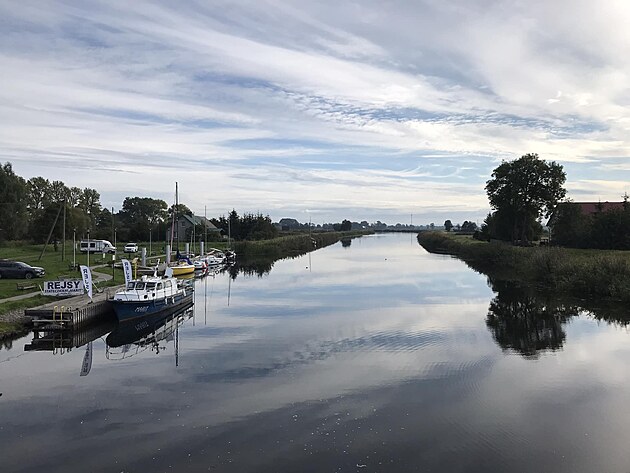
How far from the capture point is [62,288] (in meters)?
30.3

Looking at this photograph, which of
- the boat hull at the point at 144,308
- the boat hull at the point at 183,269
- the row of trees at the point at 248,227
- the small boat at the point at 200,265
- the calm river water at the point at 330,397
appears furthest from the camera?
the row of trees at the point at 248,227

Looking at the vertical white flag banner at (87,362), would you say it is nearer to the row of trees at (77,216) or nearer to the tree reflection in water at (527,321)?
the tree reflection in water at (527,321)

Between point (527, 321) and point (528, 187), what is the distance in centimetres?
3664

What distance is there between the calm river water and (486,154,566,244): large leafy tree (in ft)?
114

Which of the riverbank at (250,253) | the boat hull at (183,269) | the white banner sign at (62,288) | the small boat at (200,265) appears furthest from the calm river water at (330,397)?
the small boat at (200,265)

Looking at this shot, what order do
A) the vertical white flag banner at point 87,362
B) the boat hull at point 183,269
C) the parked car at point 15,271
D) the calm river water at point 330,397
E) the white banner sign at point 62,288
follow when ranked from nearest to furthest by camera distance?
the calm river water at point 330,397 < the vertical white flag banner at point 87,362 < the white banner sign at point 62,288 < the parked car at point 15,271 < the boat hull at point 183,269

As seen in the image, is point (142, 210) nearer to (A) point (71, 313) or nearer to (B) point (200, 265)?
(B) point (200, 265)

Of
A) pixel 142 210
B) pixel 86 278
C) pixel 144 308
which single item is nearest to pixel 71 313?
pixel 86 278

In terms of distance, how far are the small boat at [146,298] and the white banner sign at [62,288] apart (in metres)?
2.20

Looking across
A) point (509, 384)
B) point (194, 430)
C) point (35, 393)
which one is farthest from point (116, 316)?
point (509, 384)

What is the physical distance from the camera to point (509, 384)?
18.8m

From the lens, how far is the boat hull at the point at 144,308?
29.0 m

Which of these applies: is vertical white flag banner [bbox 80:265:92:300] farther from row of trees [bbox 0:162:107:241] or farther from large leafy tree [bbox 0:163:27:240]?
large leafy tree [bbox 0:163:27:240]

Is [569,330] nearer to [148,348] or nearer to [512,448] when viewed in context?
[512,448]
